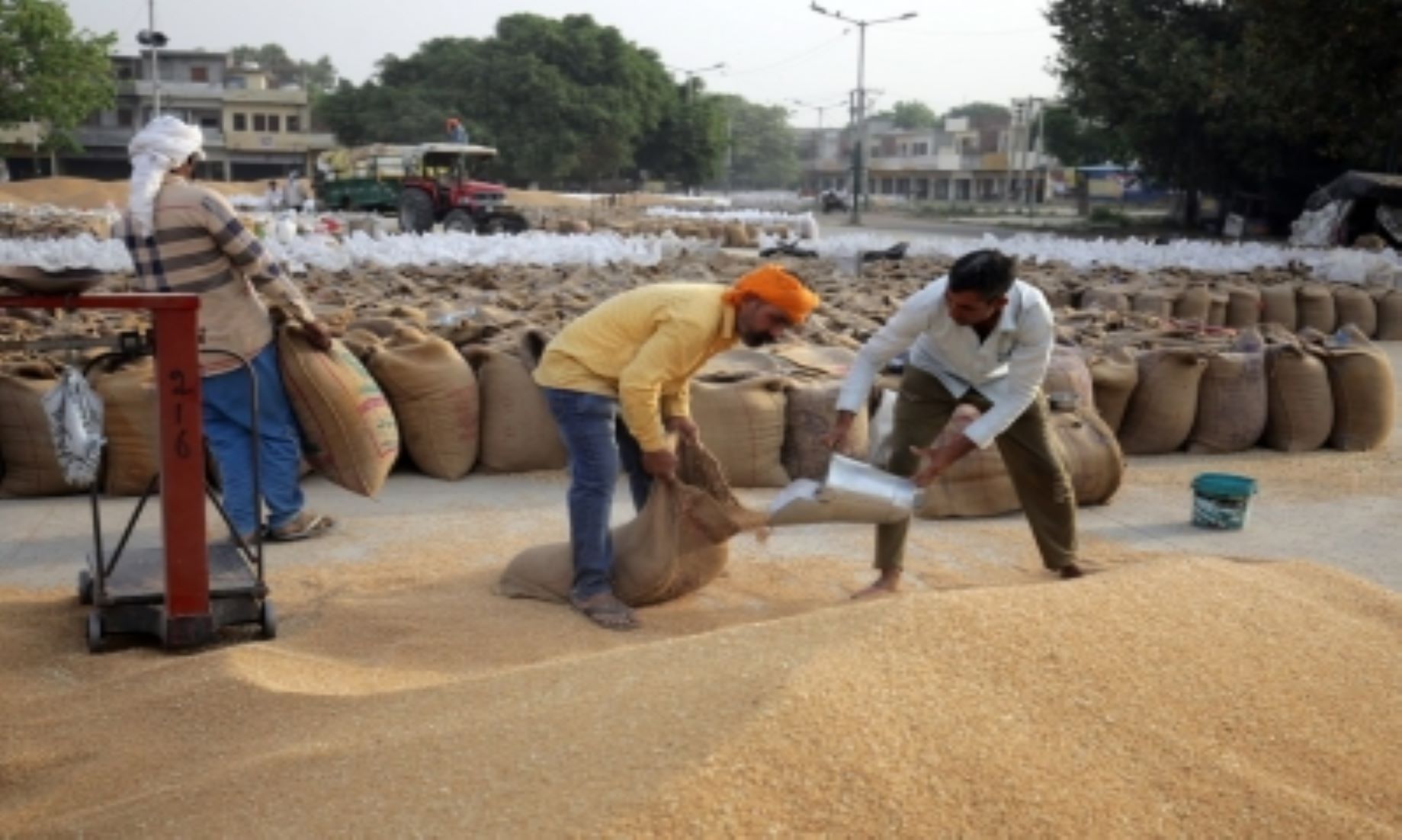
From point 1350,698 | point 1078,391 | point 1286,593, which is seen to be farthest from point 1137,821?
point 1078,391

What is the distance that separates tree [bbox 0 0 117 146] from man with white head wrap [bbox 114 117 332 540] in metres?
33.5

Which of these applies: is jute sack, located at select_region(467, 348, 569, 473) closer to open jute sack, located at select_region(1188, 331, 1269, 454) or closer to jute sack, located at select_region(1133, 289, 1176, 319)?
open jute sack, located at select_region(1188, 331, 1269, 454)

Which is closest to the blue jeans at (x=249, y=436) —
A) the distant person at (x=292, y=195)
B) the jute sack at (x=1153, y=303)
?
the jute sack at (x=1153, y=303)

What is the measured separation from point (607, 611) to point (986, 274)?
1.45 meters

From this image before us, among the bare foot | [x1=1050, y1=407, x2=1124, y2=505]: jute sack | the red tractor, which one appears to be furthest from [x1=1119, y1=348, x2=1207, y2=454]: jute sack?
the red tractor

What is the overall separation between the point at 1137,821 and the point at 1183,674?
2.04 ft

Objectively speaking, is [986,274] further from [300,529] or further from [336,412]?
[300,529]

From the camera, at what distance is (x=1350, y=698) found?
2920 mm

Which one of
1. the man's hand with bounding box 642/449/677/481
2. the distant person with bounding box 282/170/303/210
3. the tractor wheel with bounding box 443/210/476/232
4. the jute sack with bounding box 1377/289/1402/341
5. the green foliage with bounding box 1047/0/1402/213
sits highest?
the green foliage with bounding box 1047/0/1402/213

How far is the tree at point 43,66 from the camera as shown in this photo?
33.2 m

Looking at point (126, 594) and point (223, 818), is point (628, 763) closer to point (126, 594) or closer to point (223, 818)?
point (223, 818)

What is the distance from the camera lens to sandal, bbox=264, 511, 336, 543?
471 centimetres

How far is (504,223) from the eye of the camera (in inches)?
890

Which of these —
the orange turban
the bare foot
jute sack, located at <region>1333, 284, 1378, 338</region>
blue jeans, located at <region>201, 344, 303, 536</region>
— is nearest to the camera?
the orange turban
